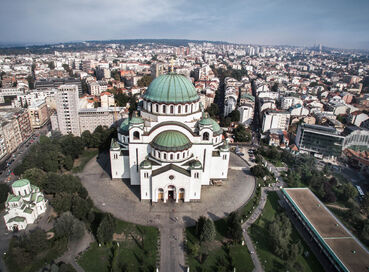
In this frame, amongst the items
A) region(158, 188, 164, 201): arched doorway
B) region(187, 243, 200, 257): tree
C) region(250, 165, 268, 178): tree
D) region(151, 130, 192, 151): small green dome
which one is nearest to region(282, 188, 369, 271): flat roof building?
region(250, 165, 268, 178): tree

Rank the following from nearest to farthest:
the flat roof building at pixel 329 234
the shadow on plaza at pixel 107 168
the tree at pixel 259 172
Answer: the flat roof building at pixel 329 234
the shadow on plaza at pixel 107 168
the tree at pixel 259 172

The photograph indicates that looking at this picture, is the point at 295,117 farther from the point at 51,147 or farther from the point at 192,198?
the point at 51,147

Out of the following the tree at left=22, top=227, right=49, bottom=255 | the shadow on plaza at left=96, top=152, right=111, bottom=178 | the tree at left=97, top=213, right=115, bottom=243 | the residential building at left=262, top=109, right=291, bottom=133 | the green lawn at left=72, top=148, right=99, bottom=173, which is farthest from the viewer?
the residential building at left=262, top=109, right=291, bottom=133

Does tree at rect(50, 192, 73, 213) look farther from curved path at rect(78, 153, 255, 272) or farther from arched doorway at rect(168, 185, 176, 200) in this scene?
arched doorway at rect(168, 185, 176, 200)

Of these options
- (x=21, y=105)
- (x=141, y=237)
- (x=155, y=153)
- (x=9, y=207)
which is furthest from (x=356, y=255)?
(x=21, y=105)

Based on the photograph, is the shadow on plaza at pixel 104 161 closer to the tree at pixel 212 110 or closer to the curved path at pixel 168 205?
the curved path at pixel 168 205

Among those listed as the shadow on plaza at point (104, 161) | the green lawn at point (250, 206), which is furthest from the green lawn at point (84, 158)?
the green lawn at point (250, 206)
